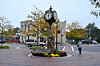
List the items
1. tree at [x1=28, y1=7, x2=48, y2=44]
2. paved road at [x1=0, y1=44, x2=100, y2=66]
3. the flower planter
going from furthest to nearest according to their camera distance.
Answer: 1. tree at [x1=28, y1=7, x2=48, y2=44]
2. the flower planter
3. paved road at [x1=0, y1=44, x2=100, y2=66]

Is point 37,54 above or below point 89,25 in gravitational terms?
below

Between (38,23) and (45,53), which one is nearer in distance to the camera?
(45,53)

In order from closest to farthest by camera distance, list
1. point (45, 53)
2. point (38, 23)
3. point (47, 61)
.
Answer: point (47, 61), point (45, 53), point (38, 23)

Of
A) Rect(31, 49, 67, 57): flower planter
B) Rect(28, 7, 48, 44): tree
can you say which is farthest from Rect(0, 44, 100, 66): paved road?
Rect(28, 7, 48, 44): tree

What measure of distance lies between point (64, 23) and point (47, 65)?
151 feet

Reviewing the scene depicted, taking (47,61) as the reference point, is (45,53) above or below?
above

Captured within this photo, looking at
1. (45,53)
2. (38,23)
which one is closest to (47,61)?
(45,53)

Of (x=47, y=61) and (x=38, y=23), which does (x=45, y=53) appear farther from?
(x=38, y=23)

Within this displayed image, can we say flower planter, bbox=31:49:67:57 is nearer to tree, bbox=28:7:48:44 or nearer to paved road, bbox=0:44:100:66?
paved road, bbox=0:44:100:66

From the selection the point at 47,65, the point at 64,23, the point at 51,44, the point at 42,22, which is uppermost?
the point at 64,23

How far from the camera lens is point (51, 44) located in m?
16.5

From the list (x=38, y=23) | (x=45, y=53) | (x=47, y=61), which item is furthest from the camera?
(x=38, y=23)

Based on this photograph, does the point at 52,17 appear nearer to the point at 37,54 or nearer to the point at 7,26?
the point at 37,54

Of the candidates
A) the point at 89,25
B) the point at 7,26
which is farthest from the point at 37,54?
the point at 89,25
